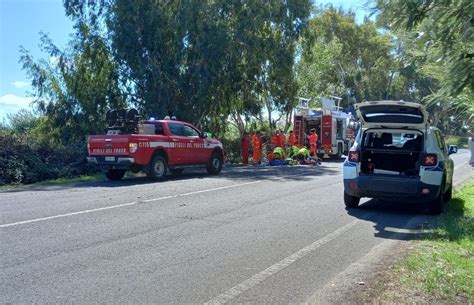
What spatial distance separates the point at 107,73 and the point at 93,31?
2.14 m

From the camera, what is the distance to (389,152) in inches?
436

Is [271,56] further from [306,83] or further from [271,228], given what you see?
[271,228]

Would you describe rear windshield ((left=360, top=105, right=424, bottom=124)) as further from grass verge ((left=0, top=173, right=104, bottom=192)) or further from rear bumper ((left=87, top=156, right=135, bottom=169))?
grass verge ((left=0, top=173, right=104, bottom=192))

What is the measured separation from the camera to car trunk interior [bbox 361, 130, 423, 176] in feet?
35.9

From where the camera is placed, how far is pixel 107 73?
25594mm

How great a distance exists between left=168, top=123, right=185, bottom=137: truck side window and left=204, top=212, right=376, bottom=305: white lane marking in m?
9.71

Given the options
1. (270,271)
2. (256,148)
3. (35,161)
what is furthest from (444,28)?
(256,148)

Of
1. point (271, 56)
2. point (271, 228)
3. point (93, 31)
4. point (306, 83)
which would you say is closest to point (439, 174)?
point (271, 228)

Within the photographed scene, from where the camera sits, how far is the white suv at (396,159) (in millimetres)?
10000

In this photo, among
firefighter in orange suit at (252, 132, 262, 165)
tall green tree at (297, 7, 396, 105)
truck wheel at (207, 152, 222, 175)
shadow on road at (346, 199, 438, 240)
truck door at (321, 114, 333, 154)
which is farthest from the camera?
tall green tree at (297, 7, 396, 105)

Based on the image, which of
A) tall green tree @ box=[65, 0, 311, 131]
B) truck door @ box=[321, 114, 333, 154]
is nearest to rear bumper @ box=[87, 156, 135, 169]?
tall green tree @ box=[65, 0, 311, 131]

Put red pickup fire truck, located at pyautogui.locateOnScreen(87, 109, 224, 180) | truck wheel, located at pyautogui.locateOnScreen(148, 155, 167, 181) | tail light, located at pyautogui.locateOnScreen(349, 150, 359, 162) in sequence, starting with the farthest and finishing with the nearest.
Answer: truck wheel, located at pyautogui.locateOnScreen(148, 155, 167, 181) → red pickup fire truck, located at pyautogui.locateOnScreen(87, 109, 224, 180) → tail light, located at pyautogui.locateOnScreen(349, 150, 359, 162)

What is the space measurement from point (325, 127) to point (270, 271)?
23.5 meters

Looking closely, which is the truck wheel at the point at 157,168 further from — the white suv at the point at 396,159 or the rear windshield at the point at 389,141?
the rear windshield at the point at 389,141
